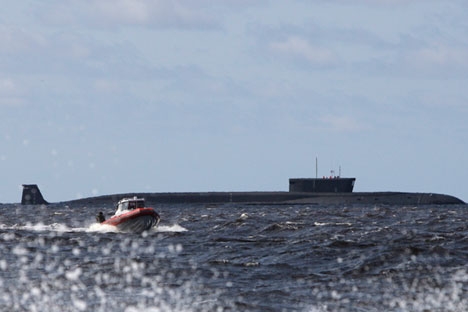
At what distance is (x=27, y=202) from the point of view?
160250 mm

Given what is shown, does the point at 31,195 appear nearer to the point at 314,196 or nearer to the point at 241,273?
the point at 314,196

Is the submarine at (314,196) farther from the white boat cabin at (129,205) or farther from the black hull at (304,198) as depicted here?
the white boat cabin at (129,205)

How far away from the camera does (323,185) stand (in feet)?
452

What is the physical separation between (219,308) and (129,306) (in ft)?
8.11

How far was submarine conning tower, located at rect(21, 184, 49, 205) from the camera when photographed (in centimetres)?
15850

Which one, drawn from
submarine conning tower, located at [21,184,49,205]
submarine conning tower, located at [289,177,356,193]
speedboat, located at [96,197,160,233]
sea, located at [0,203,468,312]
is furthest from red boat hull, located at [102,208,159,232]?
submarine conning tower, located at [21,184,49,205]

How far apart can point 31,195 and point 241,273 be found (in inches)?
5403

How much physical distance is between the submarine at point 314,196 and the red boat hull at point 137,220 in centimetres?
8498

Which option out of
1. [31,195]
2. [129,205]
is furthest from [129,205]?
[31,195]

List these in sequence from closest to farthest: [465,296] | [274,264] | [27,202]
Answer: [465,296] < [274,264] < [27,202]

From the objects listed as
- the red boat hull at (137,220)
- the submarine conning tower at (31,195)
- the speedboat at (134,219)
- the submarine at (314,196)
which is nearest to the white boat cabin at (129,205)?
the speedboat at (134,219)

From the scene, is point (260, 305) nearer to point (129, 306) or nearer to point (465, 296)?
point (129, 306)

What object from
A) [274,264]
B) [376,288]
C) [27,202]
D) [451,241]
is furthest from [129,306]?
[27,202]

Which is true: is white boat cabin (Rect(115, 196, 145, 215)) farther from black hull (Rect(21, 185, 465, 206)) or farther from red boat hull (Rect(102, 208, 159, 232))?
black hull (Rect(21, 185, 465, 206))
